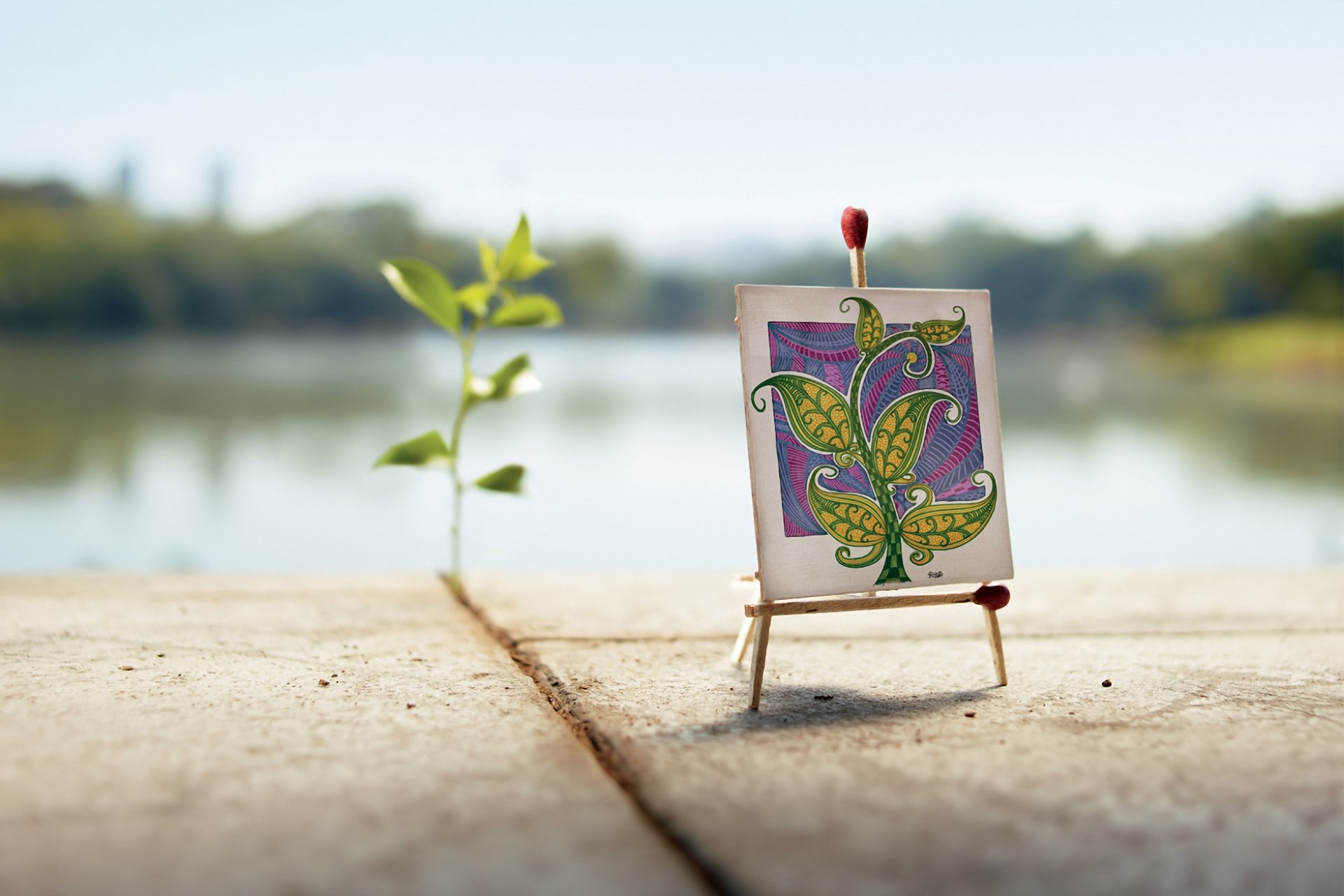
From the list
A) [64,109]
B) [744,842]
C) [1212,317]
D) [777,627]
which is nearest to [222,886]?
[744,842]

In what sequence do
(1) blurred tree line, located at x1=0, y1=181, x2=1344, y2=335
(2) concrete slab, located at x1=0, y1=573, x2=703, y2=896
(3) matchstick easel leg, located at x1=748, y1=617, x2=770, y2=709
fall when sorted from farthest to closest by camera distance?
Result: (1) blurred tree line, located at x1=0, y1=181, x2=1344, y2=335 → (3) matchstick easel leg, located at x1=748, y1=617, x2=770, y2=709 → (2) concrete slab, located at x1=0, y1=573, x2=703, y2=896

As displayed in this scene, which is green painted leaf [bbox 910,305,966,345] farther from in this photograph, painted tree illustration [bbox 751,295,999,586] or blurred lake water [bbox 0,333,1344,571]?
blurred lake water [bbox 0,333,1344,571]

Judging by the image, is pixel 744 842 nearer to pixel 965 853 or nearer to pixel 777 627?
pixel 965 853

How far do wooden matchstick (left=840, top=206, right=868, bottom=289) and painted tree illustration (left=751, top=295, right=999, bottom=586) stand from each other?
7 cm

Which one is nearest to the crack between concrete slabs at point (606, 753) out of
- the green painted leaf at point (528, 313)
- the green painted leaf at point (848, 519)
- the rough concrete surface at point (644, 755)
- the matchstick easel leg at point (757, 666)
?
the rough concrete surface at point (644, 755)

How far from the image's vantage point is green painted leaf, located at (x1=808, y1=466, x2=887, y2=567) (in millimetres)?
1896

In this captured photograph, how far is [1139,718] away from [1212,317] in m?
22.3

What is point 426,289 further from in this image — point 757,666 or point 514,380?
point 757,666

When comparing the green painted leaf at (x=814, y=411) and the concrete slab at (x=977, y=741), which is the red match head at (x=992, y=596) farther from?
the green painted leaf at (x=814, y=411)

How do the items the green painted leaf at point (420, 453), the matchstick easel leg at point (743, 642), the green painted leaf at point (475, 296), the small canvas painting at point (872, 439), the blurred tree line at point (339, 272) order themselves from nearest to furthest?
the small canvas painting at point (872, 439) < the matchstick easel leg at point (743, 642) < the green painted leaf at point (420, 453) < the green painted leaf at point (475, 296) < the blurred tree line at point (339, 272)

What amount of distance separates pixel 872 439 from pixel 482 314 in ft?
4.09

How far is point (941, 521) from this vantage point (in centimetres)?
197

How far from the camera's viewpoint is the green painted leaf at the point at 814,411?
1913mm

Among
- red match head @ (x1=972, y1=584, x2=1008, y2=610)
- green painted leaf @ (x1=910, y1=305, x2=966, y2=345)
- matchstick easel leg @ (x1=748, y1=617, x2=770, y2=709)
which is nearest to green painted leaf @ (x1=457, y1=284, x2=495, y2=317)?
green painted leaf @ (x1=910, y1=305, x2=966, y2=345)
